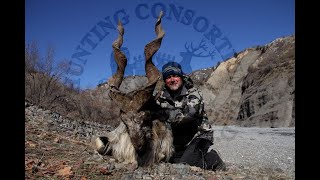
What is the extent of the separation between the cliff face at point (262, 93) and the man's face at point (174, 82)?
42.2 feet

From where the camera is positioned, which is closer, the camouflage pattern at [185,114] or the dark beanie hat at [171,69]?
the camouflage pattern at [185,114]

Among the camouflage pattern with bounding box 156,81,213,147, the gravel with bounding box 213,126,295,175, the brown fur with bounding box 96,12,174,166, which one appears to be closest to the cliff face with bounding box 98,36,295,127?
the gravel with bounding box 213,126,295,175

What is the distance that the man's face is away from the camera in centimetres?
680

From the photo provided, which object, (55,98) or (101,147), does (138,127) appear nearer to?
(101,147)

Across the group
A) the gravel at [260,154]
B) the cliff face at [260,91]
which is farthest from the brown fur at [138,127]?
the cliff face at [260,91]

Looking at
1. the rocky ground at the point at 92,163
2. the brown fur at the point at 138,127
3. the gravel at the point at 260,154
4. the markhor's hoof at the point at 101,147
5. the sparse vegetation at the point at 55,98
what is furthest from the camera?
A: the sparse vegetation at the point at 55,98

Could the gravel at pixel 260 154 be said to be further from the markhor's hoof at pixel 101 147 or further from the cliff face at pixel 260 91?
the cliff face at pixel 260 91

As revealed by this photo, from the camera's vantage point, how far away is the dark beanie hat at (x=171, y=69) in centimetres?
680

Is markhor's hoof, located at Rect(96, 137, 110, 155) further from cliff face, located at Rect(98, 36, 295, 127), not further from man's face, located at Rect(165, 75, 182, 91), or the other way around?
cliff face, located at Rect(98, 36, 295, 127)

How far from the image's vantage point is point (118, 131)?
6434mm

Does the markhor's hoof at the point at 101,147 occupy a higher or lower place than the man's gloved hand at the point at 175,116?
lower

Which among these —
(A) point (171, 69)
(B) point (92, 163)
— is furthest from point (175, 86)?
(B) point (92, 163)

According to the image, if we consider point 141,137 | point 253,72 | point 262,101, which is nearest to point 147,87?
point 141,137
